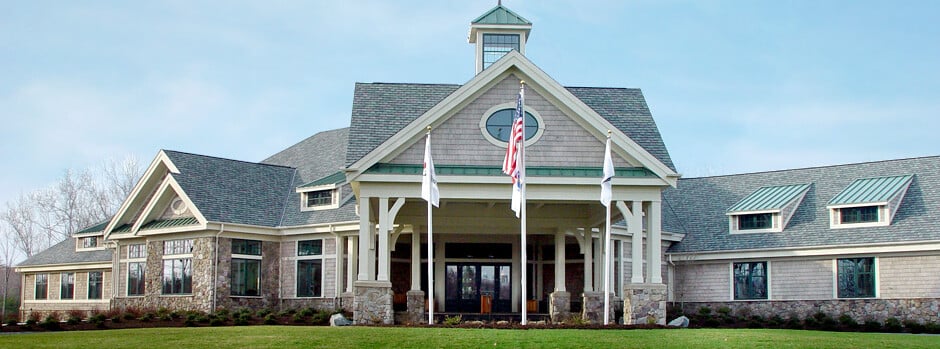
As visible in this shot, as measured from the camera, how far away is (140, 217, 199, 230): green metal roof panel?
105ft

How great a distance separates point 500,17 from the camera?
30984 mm

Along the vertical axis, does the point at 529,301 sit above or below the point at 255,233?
below

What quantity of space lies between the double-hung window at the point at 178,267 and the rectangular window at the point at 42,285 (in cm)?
1120

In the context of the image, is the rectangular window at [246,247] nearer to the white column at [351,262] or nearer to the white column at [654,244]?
the white column at [351,262]

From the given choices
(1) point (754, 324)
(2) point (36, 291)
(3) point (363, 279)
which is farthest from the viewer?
(2) point (36, 291)

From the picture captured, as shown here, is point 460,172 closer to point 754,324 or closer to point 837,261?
point 754,324

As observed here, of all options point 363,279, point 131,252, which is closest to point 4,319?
point 131,252

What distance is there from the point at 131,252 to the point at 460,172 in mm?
15160

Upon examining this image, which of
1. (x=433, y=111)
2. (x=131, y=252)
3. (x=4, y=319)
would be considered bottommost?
(x=4, y=319)

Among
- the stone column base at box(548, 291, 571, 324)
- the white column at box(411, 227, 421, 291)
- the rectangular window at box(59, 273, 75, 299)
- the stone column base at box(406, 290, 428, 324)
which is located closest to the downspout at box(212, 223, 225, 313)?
the white column at box(411, 227, 421, 291)

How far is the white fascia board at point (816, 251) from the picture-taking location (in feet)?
95.0

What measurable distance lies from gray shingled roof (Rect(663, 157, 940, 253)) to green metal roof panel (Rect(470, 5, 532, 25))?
9.24m

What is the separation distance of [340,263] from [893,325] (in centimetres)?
1619

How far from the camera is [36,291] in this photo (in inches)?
1634
